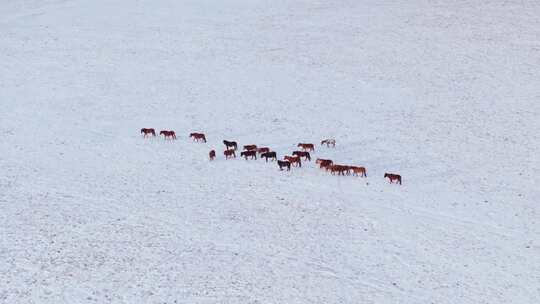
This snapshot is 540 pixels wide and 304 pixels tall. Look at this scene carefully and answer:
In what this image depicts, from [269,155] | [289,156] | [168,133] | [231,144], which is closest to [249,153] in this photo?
[269,155]

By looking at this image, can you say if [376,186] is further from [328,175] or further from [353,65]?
[353,65]

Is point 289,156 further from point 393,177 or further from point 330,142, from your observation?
point 393,177

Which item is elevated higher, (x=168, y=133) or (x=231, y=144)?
(x=168, y=133)

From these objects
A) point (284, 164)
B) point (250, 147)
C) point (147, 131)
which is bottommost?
point (284, 164)

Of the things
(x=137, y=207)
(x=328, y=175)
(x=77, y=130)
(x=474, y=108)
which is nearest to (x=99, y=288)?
(x=137, y=207)

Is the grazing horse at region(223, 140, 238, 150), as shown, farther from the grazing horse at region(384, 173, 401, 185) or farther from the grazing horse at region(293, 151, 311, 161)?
the grazing horse at region(384, 173, 401, 185)

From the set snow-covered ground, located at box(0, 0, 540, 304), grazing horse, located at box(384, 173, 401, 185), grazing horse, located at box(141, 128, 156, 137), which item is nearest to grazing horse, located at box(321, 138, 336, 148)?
snow-covered ground, located at box(0, 0, 540, 304)
